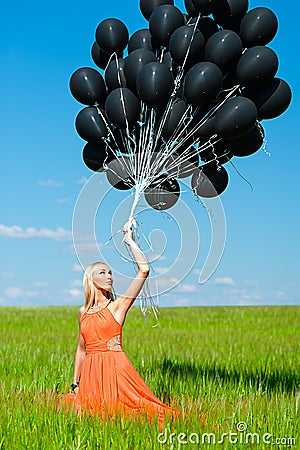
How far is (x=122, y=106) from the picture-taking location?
4.97 m

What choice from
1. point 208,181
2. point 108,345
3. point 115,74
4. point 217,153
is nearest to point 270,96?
point 217,153

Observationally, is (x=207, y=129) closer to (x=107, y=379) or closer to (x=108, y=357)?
(x=108, y=357)

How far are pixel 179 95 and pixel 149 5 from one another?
3.10ft

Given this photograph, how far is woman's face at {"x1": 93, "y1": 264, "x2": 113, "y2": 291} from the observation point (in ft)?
15.6

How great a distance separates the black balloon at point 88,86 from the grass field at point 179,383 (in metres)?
2.37

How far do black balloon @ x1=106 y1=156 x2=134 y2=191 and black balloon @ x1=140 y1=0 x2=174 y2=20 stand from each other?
4.05ft

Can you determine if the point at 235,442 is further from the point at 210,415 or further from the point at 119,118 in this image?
the point at 119,118

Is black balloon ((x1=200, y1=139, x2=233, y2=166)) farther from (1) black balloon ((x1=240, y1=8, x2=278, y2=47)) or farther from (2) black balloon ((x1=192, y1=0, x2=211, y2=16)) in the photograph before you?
(2) black balloon ((x1=192, y1=0, x2=211, y2=16))

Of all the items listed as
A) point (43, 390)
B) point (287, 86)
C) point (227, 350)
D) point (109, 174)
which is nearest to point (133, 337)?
point (227, 350)

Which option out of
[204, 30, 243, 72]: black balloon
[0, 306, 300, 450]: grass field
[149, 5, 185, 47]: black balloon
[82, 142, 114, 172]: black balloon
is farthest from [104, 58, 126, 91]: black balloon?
[0, 306, 300, 450]: grass field

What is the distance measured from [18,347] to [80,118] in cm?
463

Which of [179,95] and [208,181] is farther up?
[179,95]

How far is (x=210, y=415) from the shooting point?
4570 millimetres

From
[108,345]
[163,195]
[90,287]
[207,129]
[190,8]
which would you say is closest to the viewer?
[108,345]
